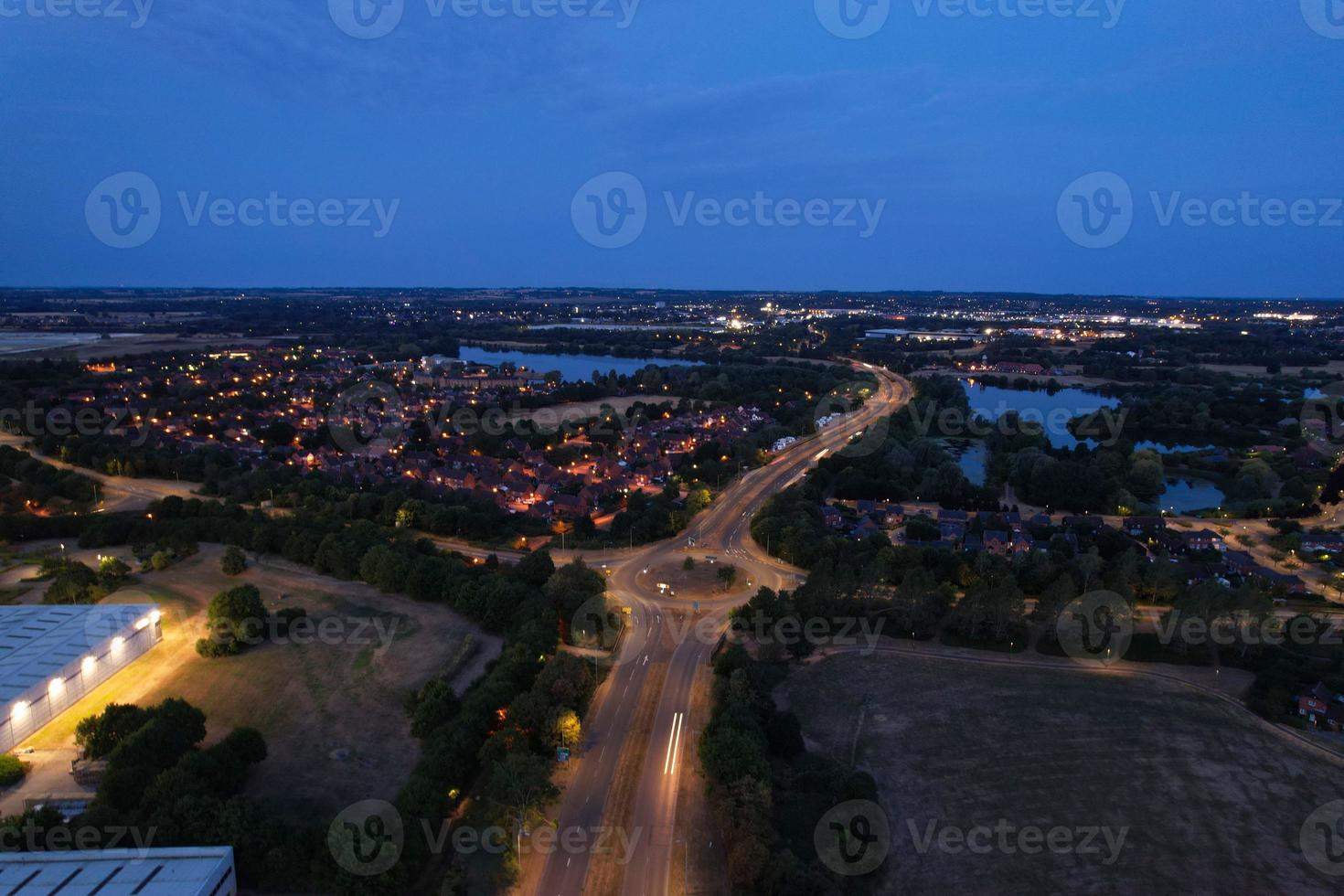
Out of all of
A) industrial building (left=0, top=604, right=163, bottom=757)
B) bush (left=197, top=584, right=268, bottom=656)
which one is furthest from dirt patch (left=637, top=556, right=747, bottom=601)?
industrial building (left=0, top=604, right=163, bottom=757)

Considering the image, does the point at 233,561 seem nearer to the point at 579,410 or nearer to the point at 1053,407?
the point at 579,410

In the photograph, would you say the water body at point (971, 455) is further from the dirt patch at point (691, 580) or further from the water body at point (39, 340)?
the water body at point (39, 340)

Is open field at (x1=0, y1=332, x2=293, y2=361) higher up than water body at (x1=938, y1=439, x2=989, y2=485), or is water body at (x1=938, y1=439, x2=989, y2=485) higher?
open field at (x1=0, y1=332, x2=293, y2=361)

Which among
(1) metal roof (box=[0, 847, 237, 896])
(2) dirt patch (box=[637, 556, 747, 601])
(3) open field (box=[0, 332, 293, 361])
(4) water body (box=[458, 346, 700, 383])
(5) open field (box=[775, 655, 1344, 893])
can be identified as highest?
(3) open field (box=[0, 332, 293, 361])

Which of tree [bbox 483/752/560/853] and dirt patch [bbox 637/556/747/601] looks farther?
dirt patch [bbox 637/556/747/601]

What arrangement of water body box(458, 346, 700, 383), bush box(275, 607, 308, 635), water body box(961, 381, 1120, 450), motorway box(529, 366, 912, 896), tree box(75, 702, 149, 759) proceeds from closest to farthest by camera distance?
motorway box(529, 366, 912, 896) → tree box(75, 702, 149, 759) → bush box(275, 607, 308, 635) → water body box(961, 381, 1120, 450) → water body box(458, 346, 700, 383)

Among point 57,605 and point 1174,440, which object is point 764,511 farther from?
point 1174,440

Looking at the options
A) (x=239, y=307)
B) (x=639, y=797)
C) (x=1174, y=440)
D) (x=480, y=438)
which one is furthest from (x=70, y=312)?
(x=1174, y=440)

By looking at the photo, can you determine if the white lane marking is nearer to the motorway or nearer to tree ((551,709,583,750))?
the motorway
